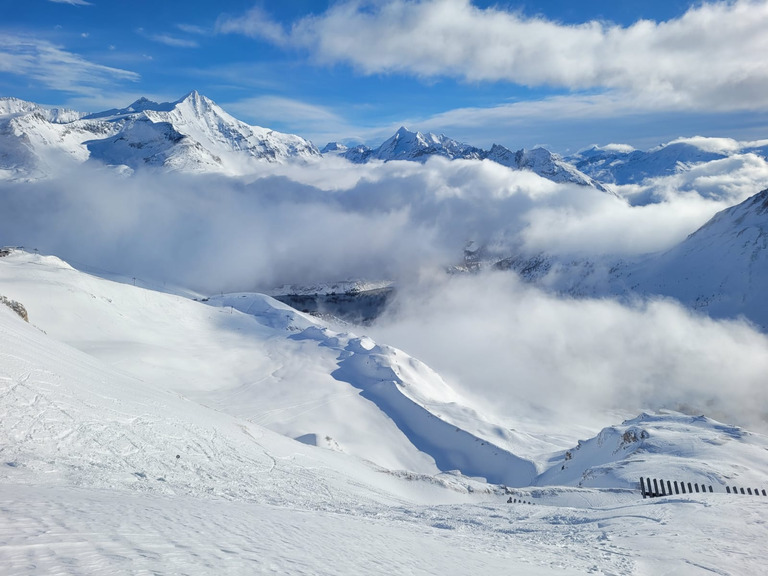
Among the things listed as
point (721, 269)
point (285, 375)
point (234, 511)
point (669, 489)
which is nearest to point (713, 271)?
point (721, 269)

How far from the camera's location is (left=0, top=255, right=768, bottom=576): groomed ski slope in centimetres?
732

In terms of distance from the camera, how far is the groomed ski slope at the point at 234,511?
7.32 metres

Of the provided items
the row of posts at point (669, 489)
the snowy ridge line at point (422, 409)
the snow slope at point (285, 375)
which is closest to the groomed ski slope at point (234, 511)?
the row of posts at point (669, 489)

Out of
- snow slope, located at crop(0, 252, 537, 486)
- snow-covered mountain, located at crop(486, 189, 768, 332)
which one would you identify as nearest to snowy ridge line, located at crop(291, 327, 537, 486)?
snow slope, located at crop(0, 252, 537, 486)

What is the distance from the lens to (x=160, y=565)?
21.0ft

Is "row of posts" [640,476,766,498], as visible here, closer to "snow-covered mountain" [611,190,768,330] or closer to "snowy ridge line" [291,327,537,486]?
"snowy ridge line" [291,327,537,486]

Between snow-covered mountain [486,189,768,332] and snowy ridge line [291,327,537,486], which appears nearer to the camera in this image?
snowy ridge line [291,327,537,486]

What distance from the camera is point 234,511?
10.8 meters

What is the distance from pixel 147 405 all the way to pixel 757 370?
95711 mm

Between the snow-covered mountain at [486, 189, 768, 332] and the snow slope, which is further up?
the snow-covered mountain at [486, 189, 768, 332]

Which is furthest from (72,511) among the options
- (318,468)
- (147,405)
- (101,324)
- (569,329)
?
(569,329)

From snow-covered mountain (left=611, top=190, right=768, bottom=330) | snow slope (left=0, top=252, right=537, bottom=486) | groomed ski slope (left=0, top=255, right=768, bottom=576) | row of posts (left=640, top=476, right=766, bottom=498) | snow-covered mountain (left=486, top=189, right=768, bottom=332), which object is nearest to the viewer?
groomed ski slope (left=0, top=255, right=768, bottom=576)

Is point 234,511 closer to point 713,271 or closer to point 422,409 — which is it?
point 422,409

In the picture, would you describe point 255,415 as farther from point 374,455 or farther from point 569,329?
point 569,329
